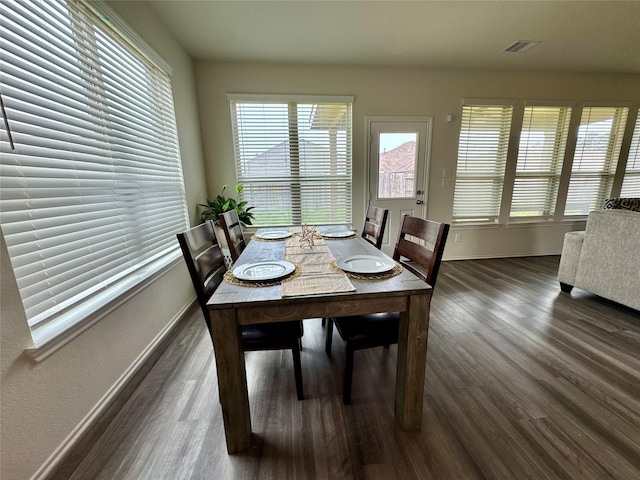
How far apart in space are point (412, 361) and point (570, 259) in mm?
2621

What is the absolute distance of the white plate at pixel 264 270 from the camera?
3.76ft

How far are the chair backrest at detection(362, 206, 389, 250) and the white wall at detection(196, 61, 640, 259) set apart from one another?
155 cm

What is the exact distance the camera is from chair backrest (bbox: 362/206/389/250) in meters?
1.86

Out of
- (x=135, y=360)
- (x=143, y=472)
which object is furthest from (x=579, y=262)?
(x=135, y=360)

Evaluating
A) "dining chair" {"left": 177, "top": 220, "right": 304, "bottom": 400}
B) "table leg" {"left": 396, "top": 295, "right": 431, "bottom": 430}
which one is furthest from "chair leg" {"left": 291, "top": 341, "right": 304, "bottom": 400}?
"table leg" {"left": 396, "top": 295, "right": 431, "bottom": 430}

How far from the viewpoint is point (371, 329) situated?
1293mm

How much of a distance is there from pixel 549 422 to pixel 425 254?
985mm

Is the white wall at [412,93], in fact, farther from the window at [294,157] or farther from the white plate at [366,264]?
the white plate at [366,264]

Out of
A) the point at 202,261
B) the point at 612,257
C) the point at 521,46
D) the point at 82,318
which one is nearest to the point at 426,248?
the point at 202,261

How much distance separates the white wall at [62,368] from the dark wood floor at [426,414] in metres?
0.16

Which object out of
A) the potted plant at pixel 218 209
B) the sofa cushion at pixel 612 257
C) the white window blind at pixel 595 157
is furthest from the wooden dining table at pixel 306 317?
the white window blind at pixel 595 157

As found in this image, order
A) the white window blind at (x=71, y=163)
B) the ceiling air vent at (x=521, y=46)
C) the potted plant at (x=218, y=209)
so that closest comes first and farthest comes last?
the white window blind at (x=71, y=163), the ceiling air vent at (x=521, y=46), the potted plant at (x=218, y=209)

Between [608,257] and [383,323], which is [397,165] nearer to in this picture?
[608,257]

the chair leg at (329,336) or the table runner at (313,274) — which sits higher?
the table runner at (313,274)
